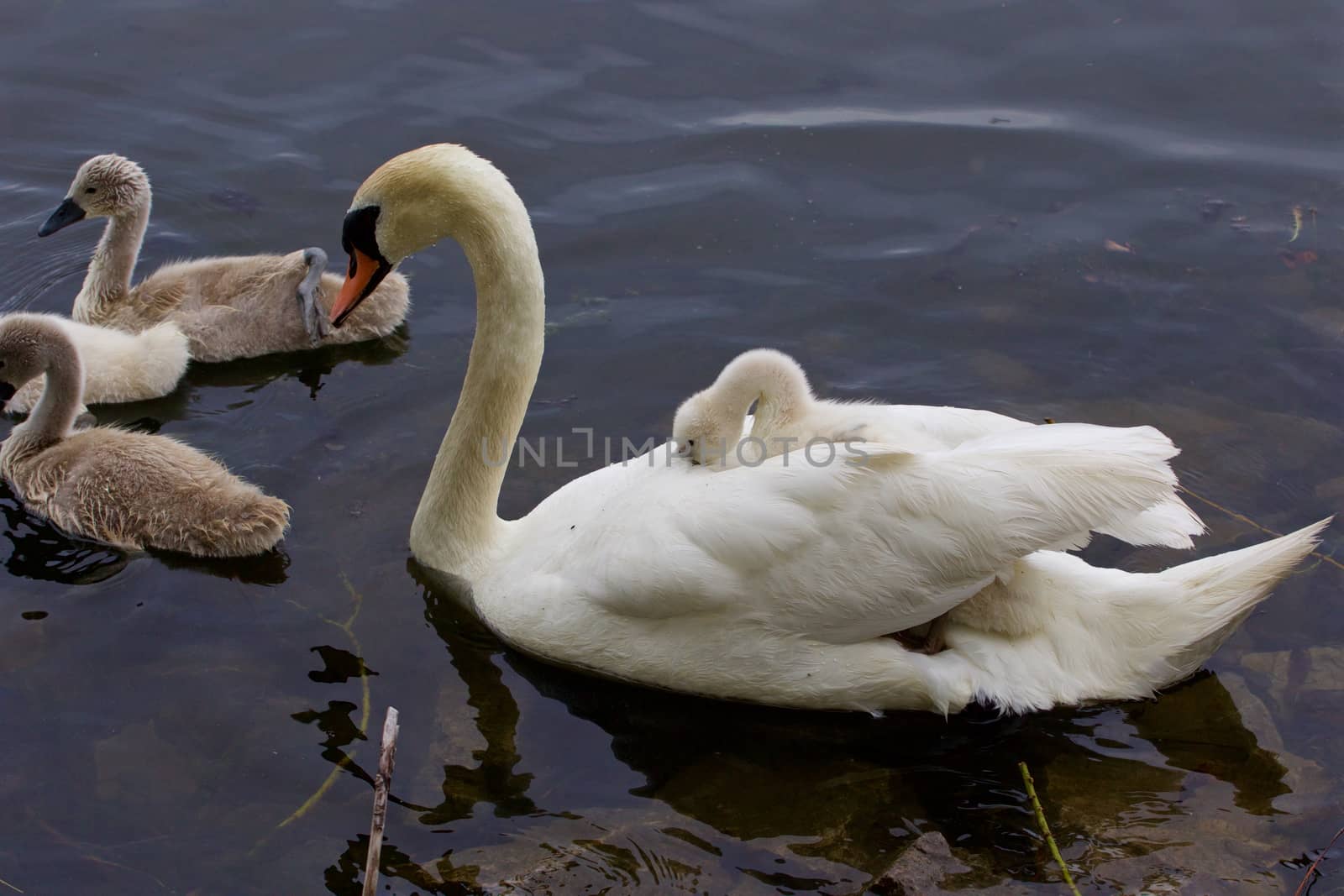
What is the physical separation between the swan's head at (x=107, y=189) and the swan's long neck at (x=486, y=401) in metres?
3.15

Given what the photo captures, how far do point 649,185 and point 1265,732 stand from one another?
5.09 metres

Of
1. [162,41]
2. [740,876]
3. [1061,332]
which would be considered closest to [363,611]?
[740,876]

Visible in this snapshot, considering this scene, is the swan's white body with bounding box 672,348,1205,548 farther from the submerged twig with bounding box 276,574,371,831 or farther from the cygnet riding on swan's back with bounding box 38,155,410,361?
the cygnet riding on swan's back with bounding box 38,155,410,361

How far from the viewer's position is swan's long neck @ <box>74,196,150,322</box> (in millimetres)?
8023

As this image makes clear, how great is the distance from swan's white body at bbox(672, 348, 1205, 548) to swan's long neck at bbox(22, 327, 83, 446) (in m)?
3.28

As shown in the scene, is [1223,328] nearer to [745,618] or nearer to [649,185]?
[649,185]

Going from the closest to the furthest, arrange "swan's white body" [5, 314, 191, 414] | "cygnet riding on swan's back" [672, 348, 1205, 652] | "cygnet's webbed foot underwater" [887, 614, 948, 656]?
"cygnet riding on swan's back" [672, 348, 1205, 652] → "cygnet's webbed foot underwater" [887, 614, 948, 656] → "swan's white body" [5, 314, 191, 414]

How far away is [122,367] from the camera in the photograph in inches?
291

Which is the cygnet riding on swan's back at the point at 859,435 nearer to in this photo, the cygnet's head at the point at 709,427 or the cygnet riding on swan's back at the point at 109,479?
the cygnet's head at the point at 709,427

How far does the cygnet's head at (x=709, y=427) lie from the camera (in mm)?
5332

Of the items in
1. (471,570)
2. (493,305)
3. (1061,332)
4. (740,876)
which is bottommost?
(740,876)

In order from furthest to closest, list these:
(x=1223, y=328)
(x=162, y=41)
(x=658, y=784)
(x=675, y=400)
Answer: (x=162, y=41) → (x=1223, y=328) → (x=675, y=400) → (x=658, y=784)

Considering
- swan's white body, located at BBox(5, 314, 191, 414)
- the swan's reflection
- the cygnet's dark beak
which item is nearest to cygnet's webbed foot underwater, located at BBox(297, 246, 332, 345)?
swan's white body, located at BBox(5, 314, 191, 414)

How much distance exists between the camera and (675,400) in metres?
7.45
